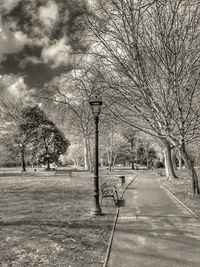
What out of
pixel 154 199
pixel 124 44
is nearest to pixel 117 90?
pixel 124 44

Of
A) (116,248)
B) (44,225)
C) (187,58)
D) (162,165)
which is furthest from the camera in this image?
(162,165)

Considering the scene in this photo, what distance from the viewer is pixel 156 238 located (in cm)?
773

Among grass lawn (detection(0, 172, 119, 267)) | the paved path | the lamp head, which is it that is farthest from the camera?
the lamp head

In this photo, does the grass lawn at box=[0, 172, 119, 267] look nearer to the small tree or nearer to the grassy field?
the grassy field

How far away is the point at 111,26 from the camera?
1314 centimetres

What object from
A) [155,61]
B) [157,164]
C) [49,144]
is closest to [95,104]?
[155,61]

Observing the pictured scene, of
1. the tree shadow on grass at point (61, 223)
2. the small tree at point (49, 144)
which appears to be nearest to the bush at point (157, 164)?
the small tree at point (49, 144)

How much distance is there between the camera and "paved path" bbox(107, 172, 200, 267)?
6.16 meters

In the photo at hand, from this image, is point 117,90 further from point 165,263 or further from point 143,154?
point 143,154

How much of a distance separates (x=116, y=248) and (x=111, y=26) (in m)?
9.31

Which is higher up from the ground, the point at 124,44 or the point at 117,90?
the point at 124,44

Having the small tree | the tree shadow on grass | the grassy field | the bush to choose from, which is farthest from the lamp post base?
the bush

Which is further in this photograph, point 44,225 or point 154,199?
point 154,199

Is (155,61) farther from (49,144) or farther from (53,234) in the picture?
(49,144)
